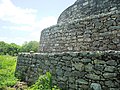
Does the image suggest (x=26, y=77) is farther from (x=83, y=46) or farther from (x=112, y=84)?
(x=112, y=84)

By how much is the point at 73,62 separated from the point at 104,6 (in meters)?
4.32

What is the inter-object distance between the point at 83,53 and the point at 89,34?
224cm

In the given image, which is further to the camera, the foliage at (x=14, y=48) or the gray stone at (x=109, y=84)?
the foliage at (x=14, y=48)

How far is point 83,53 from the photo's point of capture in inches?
239

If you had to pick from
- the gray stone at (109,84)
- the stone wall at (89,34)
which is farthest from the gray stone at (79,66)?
the stone wall at (89,34)

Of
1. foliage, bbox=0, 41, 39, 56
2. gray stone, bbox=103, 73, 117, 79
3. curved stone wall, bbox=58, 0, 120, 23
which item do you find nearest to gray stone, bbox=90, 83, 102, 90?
gray stone, bbox=103, 73, 117, 79

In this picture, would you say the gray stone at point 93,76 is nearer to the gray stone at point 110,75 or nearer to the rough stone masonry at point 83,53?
the rough stone masonry at point 83,53

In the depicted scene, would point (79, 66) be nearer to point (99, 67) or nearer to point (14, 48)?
point (99, 67)

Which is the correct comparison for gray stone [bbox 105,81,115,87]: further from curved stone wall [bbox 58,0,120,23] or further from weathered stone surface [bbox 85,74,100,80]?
curved stone wall [bbox 58,0,120,23]

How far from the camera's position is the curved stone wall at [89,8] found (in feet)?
30.3

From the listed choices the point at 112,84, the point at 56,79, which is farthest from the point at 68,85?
the point at 112,84

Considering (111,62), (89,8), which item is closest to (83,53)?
(111,62)

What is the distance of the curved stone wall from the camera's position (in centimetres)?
923

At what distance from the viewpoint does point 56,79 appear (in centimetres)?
695
